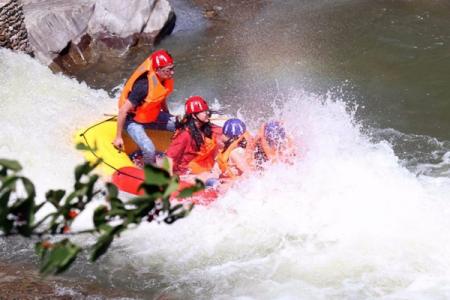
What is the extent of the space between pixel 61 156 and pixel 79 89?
2208mm

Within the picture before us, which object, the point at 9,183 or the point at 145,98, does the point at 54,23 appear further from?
the point at 9,183

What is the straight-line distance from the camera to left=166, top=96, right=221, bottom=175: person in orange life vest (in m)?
6.34

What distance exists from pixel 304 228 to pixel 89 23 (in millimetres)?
7170

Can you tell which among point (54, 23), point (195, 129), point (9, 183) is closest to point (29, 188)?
point (9, 183)

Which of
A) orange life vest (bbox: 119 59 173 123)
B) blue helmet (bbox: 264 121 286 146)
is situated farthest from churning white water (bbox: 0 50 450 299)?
orange life vest (bbox: 119 59 173 123)

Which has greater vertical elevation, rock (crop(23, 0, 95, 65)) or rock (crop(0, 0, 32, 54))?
rock (crop(23, 0, 95, 65))

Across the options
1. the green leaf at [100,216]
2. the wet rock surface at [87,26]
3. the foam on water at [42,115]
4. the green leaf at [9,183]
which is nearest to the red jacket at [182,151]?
the foam on water at [42,115]

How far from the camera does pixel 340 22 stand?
11.7m

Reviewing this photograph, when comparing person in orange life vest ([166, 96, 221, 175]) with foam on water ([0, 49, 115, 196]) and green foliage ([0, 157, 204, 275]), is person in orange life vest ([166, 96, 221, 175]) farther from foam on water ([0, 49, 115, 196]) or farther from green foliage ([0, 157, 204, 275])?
green foliage ([0, 157, 204, 275])

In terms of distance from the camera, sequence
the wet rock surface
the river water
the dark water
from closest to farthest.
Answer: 1. the river water
2. the dark water
3. the wet rock surface

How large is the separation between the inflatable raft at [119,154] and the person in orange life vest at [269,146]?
523 mm

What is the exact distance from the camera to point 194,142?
6410mm

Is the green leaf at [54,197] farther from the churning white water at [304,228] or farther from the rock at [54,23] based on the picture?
the rock at [54,23]

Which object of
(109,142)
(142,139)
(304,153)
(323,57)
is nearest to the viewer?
(304,153)
